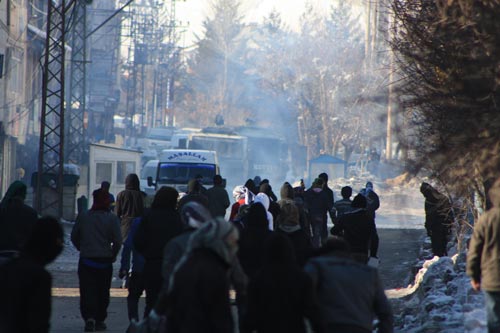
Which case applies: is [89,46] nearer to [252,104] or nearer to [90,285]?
[252,104]

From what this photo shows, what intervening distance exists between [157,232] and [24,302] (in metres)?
4.13

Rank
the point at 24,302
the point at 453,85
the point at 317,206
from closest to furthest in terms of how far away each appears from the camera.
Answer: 1. the point at 24,302
2. the point at 453,85
3. the point at 317,206

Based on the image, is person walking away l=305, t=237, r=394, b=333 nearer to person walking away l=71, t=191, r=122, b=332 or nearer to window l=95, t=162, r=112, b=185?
person walking away l=71, t=191, r=122, b=332

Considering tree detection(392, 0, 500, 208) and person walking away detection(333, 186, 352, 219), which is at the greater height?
tree detection(392, 0, 500, 208)

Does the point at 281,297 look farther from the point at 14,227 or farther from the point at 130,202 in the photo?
the point at 130,202

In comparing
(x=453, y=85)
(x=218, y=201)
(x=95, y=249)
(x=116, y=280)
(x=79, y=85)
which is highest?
(x=79, y=85)

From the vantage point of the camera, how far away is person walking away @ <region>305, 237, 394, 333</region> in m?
6.68

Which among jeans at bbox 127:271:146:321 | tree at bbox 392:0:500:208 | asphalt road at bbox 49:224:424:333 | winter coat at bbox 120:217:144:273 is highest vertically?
tree at bbox 392:0:500:208

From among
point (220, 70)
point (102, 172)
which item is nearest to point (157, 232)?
point (102, 172)

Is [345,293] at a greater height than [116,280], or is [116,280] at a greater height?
[345,293]

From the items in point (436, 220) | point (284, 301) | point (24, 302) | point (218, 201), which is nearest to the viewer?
point (24, 302)

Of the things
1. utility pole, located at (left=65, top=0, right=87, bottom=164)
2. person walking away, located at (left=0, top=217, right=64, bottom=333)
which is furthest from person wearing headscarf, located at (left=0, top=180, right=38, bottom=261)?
utility pole, located at (left=65, top=0, right=87, bottom=164)

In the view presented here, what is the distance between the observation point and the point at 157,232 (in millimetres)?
10141

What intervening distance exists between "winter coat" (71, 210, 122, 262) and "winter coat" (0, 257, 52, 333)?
515 cm
